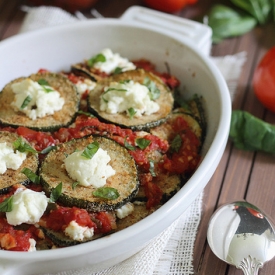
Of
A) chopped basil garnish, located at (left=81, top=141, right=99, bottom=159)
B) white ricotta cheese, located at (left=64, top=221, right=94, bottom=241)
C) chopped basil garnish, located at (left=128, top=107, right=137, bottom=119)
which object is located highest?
chopped basil garnish, located at (left=81, top=141, right=99, bottom=159)

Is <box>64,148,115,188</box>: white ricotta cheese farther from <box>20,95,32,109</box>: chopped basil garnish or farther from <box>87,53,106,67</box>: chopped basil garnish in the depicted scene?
<box>87,53,106,67</box>: chopped basil garnish

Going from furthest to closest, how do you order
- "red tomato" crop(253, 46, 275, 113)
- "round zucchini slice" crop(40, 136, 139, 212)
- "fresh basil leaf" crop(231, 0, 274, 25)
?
"fresh basil leaf" crop(231, 0, 274, 25) < "red tomato" crop(253, 46, 275, 113) < "round zucchini slice" crop(40, 136, 139, 212)

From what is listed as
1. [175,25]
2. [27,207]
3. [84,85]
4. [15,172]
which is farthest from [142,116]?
[175,25]

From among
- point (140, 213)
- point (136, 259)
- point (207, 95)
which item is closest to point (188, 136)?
point (207, 95)

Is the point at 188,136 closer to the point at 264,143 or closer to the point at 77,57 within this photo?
the point at 264,143

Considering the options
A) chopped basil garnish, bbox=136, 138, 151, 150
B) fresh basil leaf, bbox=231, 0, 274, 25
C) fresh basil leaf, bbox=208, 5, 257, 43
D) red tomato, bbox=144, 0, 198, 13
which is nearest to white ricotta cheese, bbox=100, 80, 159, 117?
chopped basil garnish, bbox=136, 138, 151, 150

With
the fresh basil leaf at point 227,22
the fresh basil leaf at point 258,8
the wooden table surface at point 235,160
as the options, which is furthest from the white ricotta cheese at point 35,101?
the fresh basil leaf at point 258,8

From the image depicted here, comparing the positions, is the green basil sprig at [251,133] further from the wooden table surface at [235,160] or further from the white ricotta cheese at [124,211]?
the white ricotta cheese at [124,211]

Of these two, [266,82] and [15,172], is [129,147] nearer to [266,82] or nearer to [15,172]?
[15,172]

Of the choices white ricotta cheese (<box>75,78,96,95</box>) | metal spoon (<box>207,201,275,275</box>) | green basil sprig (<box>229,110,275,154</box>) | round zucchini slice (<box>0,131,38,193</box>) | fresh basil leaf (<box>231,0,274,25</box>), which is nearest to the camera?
round zucchini slice (<box>0,131,38,193</box>)
